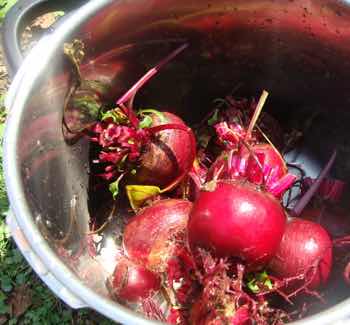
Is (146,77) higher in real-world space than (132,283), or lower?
higher

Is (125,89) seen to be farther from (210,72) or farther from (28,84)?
(28,84)

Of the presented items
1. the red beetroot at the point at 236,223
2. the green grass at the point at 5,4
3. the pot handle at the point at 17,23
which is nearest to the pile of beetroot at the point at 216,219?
the red beetroot at the point at 236,223

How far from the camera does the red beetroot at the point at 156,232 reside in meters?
1.33

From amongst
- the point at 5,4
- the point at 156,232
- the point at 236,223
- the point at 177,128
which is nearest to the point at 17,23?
the point at 177,128

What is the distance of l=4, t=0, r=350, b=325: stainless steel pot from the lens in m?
1.13

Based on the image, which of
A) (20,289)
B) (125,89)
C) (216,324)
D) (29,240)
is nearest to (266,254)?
(216,324)

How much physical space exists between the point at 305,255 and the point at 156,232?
1.18 ft

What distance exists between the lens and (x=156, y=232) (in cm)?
137

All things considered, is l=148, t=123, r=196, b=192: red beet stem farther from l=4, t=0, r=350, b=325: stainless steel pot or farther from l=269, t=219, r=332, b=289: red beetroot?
l=269, t=219, r=332, b=289: red beetroot

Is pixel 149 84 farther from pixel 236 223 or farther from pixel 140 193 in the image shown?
pixel 236 223

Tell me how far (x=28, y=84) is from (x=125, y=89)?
37cm

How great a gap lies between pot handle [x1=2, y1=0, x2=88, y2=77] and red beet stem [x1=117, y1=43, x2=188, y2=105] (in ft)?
0.92

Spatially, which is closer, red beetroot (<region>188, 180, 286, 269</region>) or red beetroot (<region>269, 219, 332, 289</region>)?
red beetroot (<region>188, 180, 286, 269</region>)

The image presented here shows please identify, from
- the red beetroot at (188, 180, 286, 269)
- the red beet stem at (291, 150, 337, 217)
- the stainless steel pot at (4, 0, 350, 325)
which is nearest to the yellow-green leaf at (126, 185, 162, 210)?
the stainless steel pot at (4, 0, 350, 325)
